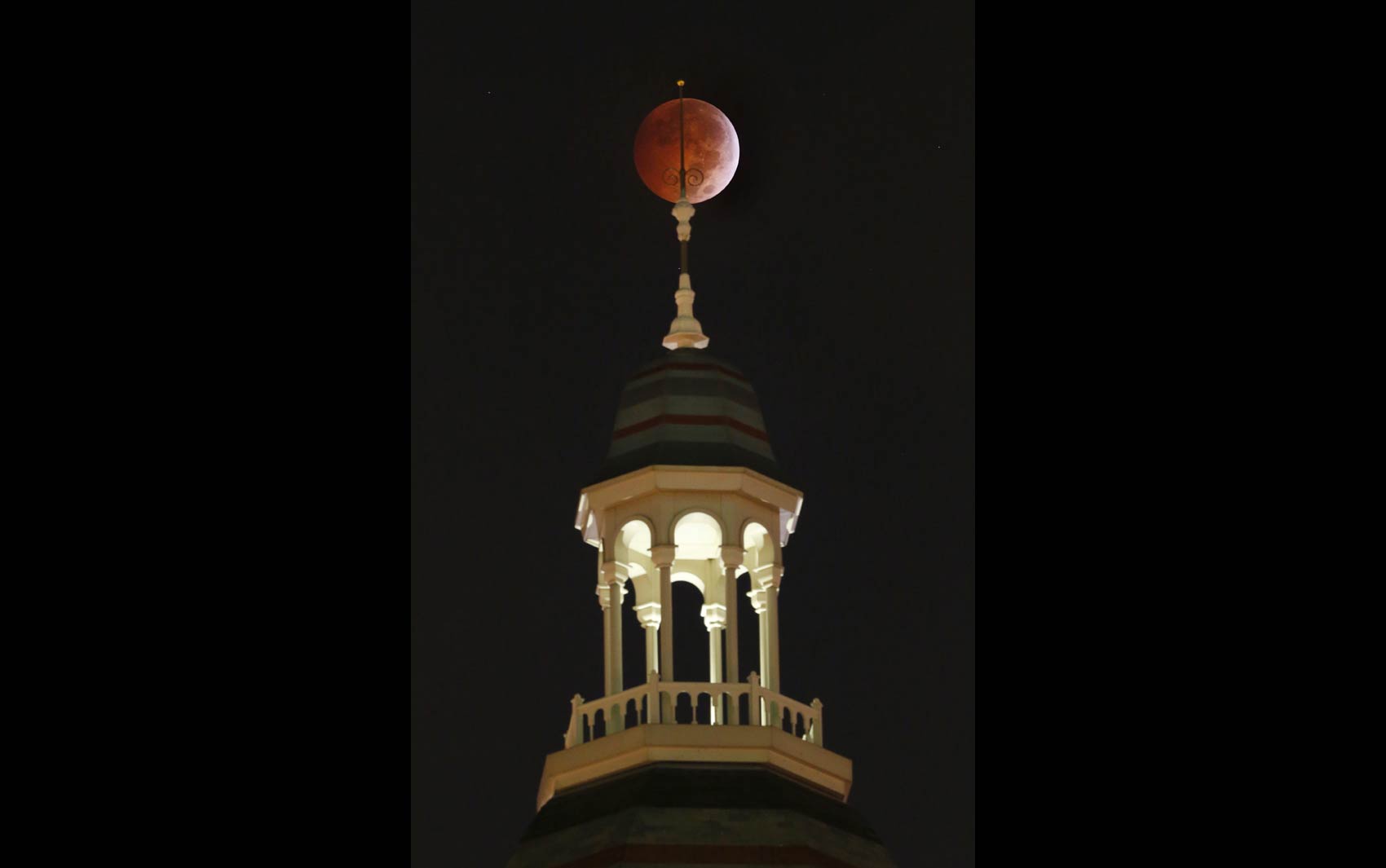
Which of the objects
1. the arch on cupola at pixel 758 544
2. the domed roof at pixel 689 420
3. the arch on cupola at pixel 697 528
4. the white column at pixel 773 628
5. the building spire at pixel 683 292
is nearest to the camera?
the white column at pixel 773 628

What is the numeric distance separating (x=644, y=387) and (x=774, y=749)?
6.26m

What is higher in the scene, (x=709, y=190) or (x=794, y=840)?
(x=709, y=190)

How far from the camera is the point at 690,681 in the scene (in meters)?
42.6

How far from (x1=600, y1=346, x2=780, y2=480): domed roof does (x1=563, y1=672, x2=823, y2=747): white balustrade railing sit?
3065mm

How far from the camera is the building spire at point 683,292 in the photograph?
46344 mm

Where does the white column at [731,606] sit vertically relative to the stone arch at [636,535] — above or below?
below

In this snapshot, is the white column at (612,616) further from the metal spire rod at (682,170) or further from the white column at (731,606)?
the metal spire rod at (682,170)

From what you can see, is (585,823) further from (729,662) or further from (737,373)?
(737,373)

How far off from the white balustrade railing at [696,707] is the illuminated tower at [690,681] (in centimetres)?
3

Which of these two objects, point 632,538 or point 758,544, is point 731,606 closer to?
point 758,544

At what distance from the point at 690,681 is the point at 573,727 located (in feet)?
5.35

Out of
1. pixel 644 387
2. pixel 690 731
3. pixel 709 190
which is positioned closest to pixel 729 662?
pixel 690 731

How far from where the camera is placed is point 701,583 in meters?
45.3

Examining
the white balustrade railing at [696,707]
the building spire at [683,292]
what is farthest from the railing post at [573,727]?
the building spire at [683,292]
